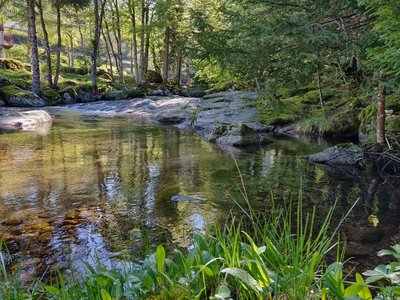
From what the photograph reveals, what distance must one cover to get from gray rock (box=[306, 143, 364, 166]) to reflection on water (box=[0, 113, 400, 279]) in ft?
1.15

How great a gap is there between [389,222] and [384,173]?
110 inches

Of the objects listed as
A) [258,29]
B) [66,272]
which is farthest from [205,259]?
[258,29]

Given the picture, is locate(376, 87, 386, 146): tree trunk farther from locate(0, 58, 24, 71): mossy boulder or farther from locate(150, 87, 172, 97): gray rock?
locate(0, 58, 24, 71): mossy boulder

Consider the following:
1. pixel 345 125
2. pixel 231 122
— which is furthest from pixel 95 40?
pixel 345 125

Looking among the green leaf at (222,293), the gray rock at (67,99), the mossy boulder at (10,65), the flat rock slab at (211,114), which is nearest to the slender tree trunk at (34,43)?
the gray rock at (67,99)

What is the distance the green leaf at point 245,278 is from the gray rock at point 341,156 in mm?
6431

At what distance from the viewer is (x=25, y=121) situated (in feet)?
41.0

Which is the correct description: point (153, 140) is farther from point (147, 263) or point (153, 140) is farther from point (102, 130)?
point (147, 263)

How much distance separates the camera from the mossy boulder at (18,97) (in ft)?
62.2

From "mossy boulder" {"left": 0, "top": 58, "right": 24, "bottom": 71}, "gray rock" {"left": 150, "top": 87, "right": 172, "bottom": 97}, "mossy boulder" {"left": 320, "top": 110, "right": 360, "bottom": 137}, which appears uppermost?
"mossy boulder" {"left": 0, "top": 58, "right": 24, "bottom": 71}

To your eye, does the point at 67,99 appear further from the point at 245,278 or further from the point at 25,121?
the point at 245,278

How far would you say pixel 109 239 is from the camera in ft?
12.7

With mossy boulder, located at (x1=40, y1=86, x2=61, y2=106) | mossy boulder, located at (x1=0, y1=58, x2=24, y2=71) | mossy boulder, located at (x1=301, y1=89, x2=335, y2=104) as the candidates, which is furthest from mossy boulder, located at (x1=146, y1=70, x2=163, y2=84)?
mossy boulder, located at (x1=301, y1=89, x2=335, y2=104)

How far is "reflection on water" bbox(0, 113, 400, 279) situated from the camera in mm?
3828
